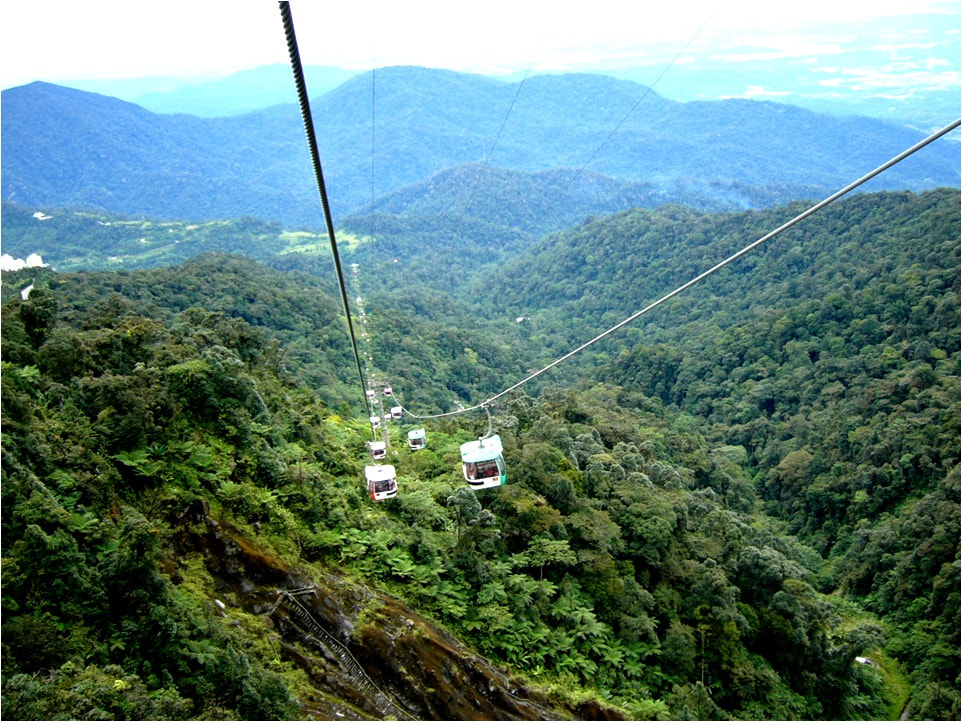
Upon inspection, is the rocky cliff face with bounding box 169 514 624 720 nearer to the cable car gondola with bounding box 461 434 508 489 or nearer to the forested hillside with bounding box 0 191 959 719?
the forested hillside with bounding box 0 191 959 719

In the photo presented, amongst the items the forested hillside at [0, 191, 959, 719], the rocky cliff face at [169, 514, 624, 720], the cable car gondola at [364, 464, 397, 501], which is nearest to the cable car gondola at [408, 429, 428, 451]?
the forested hillside at [0, 191, 959, 719]

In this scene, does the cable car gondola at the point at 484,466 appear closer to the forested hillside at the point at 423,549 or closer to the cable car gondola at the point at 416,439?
the forested hillside at the point at 423,549

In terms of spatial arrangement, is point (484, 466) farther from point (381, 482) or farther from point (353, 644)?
→ point (353, 644)

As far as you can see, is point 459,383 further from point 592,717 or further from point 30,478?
point 30,478

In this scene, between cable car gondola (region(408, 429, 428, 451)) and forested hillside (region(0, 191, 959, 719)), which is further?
cable car gondola (region(408, 429, 428, 451))

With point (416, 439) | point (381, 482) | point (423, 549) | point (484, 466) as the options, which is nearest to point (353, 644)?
point (423, 549)

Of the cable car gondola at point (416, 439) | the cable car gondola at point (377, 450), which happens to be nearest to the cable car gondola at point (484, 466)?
the cable car gondola at point (377, 450)

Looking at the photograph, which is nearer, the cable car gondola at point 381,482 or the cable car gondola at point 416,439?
the cable car gondola at point 381,482

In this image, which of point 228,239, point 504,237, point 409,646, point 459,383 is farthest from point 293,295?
point 504,237
